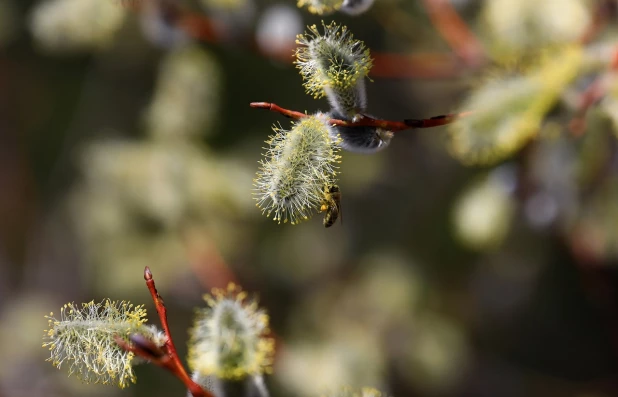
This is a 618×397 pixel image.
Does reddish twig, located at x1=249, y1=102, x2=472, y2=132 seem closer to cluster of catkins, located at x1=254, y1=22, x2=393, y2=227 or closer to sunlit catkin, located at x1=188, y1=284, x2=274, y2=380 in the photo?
cluster of catkins, located at x1=254, y1=22, x2=393, y2=227

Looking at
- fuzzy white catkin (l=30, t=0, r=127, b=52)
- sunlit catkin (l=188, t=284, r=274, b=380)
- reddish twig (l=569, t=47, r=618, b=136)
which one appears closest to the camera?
sunlit catkin (l=188, t=284, r=274, b=380)

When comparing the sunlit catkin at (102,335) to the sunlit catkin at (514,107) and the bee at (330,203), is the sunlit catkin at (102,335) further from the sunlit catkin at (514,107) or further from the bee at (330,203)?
the sunlit catkin at (514,107)

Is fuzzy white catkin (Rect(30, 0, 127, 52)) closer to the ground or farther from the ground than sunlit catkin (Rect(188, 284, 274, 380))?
farther from the ground

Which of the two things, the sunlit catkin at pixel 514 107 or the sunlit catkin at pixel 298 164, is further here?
the sunlit catkin at pixel 514 107

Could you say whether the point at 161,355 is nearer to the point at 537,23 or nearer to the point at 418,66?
the point at 537,23

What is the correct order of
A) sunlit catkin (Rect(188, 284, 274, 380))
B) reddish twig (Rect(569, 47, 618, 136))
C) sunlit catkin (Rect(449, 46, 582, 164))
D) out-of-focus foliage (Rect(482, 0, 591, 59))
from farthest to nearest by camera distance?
out-of-focus foliage (Rect(482, 0, 591, 59)) → reddish twig (Rect(569, 47, 618, 136)) → sunlit catkin (Rect(449, 46, 582, 164)) → sunlit catkin (Rect(188, 284, 274, 380))

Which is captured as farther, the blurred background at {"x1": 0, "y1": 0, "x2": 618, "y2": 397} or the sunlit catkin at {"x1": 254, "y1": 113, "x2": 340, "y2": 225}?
the blurred background at {"x1": 0, "y1": 0, "x2": 618, "y2": 397}

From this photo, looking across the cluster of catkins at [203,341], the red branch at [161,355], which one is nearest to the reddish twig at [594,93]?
the cluster of catkins at [203,341]

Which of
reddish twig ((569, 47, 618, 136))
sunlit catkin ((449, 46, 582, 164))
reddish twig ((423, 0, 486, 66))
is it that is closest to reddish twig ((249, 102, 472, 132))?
sunlit catkin ((449, 46, 582, 164))
